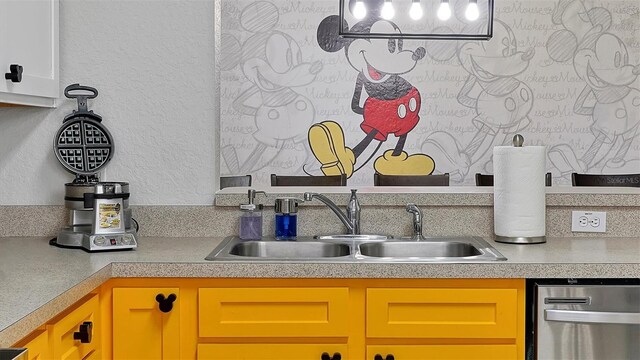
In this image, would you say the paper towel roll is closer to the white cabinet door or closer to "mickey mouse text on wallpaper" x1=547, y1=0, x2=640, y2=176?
the white cabinet door

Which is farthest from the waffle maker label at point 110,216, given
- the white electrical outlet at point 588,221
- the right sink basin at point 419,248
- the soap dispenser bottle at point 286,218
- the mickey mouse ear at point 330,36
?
the mickey mouse ear at point 330,36

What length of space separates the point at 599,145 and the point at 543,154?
292cm

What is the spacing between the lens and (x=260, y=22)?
475cm

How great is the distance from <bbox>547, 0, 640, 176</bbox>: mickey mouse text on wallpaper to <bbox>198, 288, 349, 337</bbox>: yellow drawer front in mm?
3425

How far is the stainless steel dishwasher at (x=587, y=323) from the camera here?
181 centimetres

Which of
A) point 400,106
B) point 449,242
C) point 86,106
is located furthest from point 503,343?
point 400,106

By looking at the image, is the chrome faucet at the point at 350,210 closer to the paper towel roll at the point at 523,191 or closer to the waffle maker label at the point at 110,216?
the paper towel roll at the point at 523,191

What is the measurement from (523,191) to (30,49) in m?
1.62

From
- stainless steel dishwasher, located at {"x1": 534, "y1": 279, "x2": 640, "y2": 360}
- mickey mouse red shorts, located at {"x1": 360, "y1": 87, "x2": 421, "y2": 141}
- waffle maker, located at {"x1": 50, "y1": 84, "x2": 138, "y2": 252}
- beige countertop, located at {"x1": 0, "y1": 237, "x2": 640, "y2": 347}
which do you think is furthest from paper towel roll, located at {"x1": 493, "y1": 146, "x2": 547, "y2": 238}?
mickey mouse red shorts, located at {"x1": 360, "y1": 87, "x2": 421, "y2": 141}

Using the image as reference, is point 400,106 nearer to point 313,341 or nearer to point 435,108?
point 435,108

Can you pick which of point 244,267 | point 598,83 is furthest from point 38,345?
point 598,83

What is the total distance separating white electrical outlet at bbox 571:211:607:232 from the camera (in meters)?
2.34

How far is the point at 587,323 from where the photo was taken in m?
1.81

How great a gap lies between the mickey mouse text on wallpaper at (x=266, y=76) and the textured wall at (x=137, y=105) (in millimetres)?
2396
